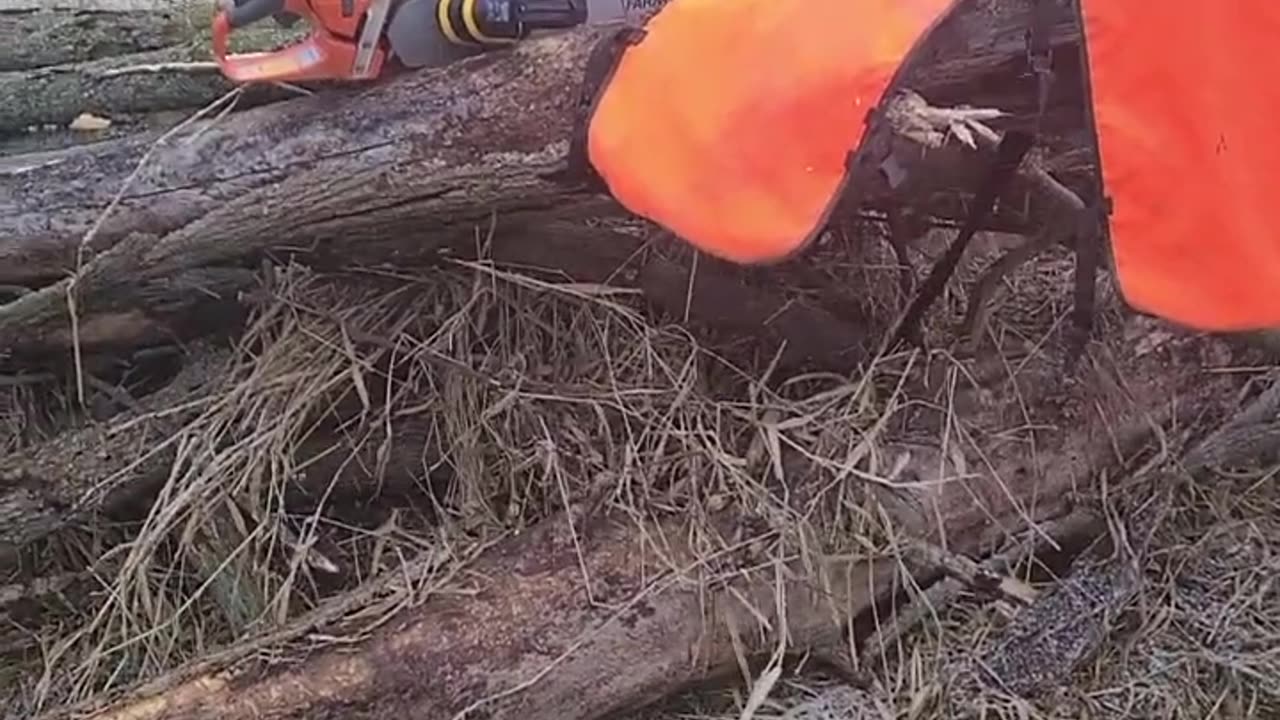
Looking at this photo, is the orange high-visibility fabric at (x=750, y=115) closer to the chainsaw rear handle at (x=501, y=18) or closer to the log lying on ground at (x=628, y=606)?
the chainsaw rear handle at (x=501, y=18)

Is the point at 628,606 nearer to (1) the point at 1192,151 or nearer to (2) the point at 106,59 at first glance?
(1) the point at 1192,151

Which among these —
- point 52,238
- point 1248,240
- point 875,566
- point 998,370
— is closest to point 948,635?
point 875,566

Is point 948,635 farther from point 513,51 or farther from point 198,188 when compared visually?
point 198,188

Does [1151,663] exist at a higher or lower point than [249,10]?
lower

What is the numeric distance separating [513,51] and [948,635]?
30.3 inches

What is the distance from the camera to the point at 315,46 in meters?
1.54

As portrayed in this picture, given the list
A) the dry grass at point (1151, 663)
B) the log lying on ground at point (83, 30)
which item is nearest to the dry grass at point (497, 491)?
the dry grass at point (1151, 663)

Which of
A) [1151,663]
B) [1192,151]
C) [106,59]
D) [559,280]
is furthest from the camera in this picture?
[106,59]

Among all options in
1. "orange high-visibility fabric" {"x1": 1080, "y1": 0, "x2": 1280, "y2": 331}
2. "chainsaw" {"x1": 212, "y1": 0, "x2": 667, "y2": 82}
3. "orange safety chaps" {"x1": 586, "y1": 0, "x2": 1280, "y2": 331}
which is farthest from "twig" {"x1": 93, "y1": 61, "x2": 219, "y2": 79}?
"orange high-visibility fabric" {"x1": 1080, "y1": 0, "x2": 1280, "y2": 331}

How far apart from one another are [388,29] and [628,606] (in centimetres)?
64

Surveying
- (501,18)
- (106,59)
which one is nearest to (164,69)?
(106,59)

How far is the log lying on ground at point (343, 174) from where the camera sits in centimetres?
147

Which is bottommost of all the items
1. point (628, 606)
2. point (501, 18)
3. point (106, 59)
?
point (628, 606)

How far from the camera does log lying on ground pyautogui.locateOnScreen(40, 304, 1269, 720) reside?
4.68 ft
